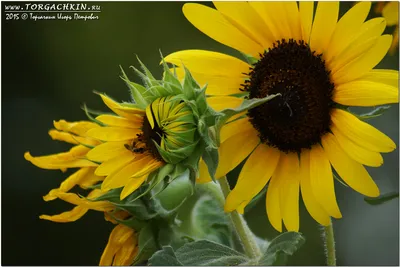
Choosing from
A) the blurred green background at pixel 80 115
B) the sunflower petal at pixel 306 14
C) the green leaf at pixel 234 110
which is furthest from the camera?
the blurred green background at pixel 80 115

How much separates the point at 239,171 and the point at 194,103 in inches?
6.6

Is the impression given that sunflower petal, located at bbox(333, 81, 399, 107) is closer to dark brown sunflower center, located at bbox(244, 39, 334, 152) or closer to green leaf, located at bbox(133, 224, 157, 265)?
dark brown sunflower center, located at bbox(244, 39, 334, 152)

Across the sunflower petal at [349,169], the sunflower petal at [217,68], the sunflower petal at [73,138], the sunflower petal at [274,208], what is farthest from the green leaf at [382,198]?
the sunflower petal at [73,138]

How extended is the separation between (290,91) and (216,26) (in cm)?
12

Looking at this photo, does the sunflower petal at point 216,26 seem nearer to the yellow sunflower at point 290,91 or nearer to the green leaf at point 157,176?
the yellow sunflower at point 290,91

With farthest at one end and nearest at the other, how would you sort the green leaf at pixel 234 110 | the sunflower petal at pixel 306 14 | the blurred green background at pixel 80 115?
the blurred green background at pixel 80 115, the sunflower petal at pixel 306 14, the green leaf at pixel 234 110

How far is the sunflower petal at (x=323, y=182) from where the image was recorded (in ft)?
3.14

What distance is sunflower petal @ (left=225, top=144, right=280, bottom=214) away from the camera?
3.29ft

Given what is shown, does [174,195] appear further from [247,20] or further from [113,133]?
[247,20]

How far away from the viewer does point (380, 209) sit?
1676mm

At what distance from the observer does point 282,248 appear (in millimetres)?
913

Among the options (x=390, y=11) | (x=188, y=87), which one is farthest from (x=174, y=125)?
(x=390, y=11)

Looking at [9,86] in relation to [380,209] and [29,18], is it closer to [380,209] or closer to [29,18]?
[29,18]

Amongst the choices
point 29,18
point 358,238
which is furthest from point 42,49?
point 358,238
